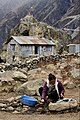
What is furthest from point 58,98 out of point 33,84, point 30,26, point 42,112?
point 30,26

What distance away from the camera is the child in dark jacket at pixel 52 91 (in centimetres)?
1186

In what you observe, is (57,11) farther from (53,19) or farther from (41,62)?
(41,62)

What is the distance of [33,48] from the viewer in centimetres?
5138

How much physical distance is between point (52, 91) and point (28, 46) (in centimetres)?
3915

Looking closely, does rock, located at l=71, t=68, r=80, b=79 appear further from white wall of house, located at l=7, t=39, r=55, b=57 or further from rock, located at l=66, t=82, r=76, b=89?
white wall of house, located at l=7, t=39, r=55, b=57

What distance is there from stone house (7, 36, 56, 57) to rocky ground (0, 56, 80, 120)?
28.0 meters

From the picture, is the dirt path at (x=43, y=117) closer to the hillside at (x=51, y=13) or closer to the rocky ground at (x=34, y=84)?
the rocky ground at (x=34, y=84)

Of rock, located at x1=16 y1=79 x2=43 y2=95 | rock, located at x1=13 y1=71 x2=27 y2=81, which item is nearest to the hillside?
rock, located at x1=13 y1=71 x2=27 y2=81

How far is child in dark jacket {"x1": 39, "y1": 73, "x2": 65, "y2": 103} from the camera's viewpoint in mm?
11859

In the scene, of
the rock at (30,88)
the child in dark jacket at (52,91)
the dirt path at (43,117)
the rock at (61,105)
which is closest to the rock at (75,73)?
the rock at (30,88)

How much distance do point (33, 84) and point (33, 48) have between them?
3678 cm

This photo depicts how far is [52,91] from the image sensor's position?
1198cm

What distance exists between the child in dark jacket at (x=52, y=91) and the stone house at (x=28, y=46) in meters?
38.6

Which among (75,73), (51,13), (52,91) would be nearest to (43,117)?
(52,91)
